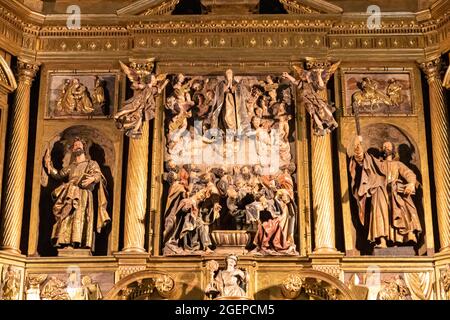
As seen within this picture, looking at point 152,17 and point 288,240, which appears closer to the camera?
point 288,240

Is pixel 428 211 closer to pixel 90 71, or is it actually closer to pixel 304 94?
pixel 304 94

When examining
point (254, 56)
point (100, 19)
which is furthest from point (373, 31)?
point (100, 19)

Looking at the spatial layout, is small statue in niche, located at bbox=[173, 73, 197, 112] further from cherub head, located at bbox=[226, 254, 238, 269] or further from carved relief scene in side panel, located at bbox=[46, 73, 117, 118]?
cherub head, located at bbox=[226, 254, 238, 269]

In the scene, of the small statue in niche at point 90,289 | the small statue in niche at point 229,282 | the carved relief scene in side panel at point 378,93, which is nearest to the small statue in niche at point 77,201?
the small statue in niche at point 90,289

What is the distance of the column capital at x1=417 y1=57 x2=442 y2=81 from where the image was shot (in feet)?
53.1

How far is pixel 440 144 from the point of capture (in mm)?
15625

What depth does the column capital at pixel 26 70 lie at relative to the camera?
642 inches

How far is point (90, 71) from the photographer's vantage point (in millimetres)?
16547

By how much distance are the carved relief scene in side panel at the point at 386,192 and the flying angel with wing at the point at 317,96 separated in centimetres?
66

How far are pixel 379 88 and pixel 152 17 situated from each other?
4.37 m

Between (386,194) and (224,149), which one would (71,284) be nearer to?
(224,149)

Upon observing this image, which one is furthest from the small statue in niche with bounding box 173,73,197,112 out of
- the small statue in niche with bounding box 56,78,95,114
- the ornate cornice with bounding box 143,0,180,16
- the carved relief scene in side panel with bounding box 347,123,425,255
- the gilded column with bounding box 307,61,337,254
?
the carved relief scene in side panel with bounding box 347,123,425,255

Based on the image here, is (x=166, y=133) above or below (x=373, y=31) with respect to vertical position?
below

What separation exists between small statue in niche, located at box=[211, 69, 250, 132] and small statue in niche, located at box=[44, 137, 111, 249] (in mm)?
2340
